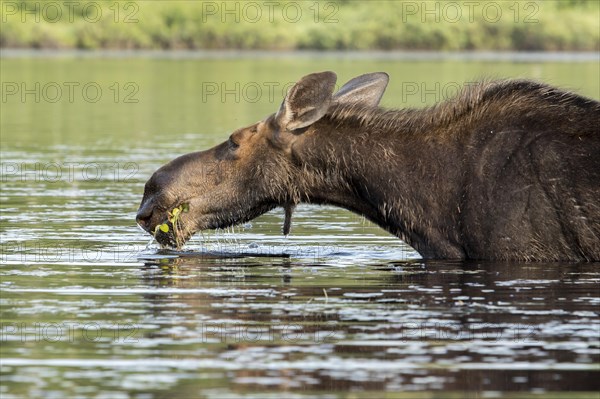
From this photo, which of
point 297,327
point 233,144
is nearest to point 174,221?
point 233,144

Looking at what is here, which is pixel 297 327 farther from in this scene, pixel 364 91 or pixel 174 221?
pixel 364 91

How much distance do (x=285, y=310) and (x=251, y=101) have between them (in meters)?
46.4

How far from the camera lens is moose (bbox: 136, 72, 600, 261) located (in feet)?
53.5

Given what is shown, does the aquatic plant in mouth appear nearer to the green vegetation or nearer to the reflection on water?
the reflection on water

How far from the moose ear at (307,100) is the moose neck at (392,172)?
0.28 meters

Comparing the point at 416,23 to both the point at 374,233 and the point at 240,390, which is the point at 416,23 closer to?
the point at 374,233

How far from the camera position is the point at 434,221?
54.9ft

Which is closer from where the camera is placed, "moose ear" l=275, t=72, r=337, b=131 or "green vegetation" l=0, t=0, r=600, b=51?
"moose ear" l=275, t=72, r=337, b=131

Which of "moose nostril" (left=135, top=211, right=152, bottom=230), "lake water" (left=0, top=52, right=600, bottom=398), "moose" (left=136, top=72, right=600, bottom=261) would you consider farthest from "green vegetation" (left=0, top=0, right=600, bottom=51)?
"moose nostril" (left=135, top=211, right=152, bottom=230)

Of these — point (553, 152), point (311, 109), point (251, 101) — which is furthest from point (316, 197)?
point (251, 101)

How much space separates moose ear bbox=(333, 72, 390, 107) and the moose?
0.04m

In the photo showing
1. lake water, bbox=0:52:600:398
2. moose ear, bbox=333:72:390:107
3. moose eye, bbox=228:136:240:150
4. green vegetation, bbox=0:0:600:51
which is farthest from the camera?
green vegetation, bbox=0:0:600:51

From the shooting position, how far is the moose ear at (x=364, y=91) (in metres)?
17.5

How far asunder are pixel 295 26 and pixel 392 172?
138913mm
